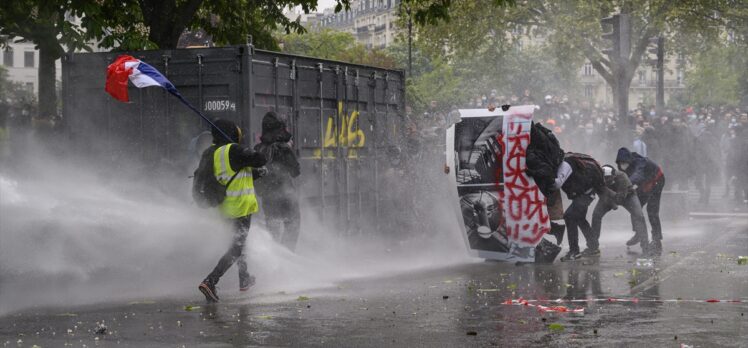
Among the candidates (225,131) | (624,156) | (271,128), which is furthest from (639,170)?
(225,131)

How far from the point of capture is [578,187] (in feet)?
46.6

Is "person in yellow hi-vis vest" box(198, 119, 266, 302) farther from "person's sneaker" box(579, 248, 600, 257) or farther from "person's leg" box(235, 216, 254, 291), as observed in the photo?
"person's sneaker" box(579, 248, 600, 257)

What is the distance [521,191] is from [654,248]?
108 inches

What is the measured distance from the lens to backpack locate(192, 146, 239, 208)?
11.0m

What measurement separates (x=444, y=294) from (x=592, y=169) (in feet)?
12.5

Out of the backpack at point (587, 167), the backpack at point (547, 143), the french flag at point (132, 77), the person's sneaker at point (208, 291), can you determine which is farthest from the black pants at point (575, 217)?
the french flag at point (132, 77)

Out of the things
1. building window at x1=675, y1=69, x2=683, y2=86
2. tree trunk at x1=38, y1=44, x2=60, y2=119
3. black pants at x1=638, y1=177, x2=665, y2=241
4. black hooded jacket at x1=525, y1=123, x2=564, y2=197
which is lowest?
black pants at x1=638, y1=177, x2=665, y2=241

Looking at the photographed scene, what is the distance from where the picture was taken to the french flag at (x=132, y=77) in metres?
10.9

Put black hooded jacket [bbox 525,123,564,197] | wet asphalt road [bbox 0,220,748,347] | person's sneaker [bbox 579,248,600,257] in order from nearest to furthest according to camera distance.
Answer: wet asphalt road [bbox 0,220,748,347]
black hooded jacket [bbox 525,123,564,197]
person's sneaker [bbox 579,248,600,257]

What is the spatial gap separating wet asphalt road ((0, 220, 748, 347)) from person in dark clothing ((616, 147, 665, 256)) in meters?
2.41

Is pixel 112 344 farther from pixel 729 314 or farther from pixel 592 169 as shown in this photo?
pixel 592 169

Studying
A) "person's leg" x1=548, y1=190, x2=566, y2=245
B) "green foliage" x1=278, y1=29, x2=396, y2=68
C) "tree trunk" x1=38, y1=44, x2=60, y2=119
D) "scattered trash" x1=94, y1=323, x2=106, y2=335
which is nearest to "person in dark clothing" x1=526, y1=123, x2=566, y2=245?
"person's leg" x1=548, y1=190, x2=566, y2=245

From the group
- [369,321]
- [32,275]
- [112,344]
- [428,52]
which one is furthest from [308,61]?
[428,52]

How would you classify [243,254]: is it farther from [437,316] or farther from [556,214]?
[556,214]
